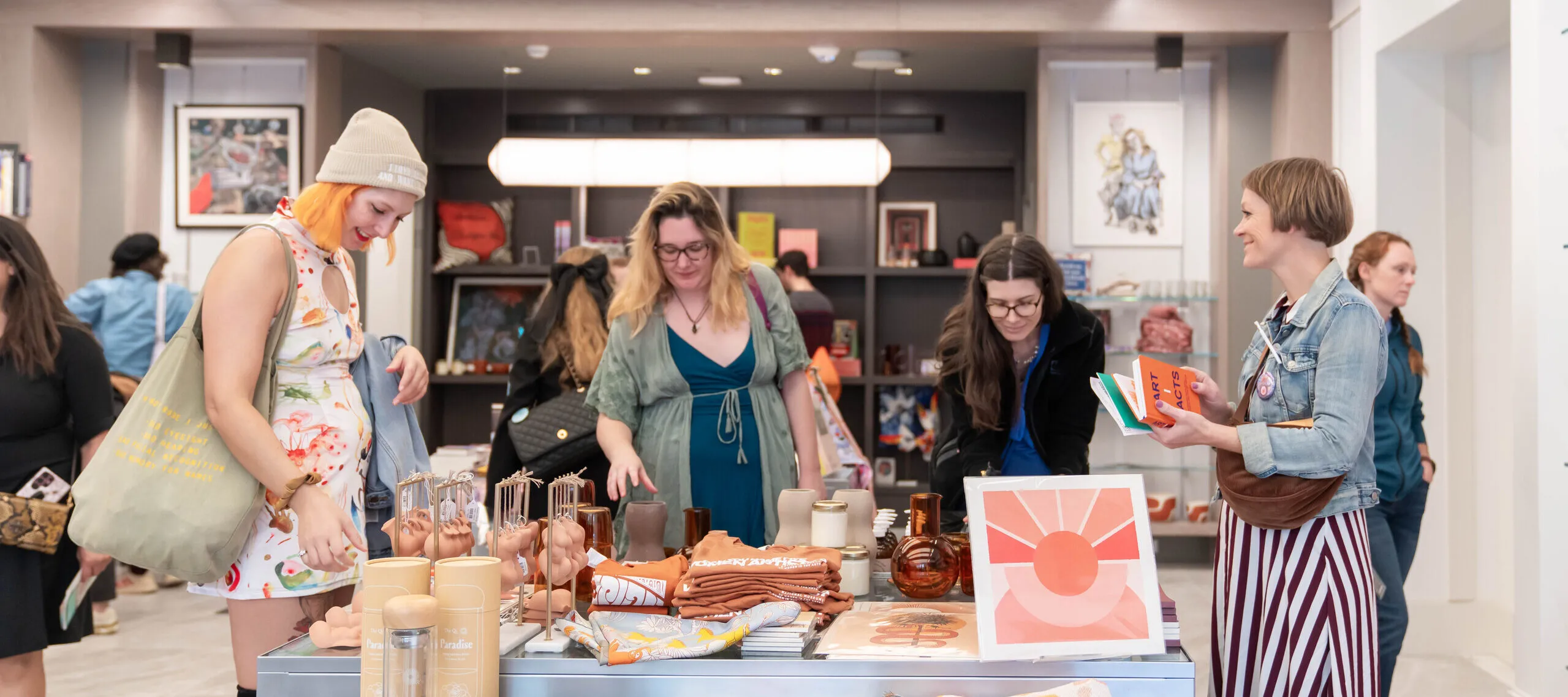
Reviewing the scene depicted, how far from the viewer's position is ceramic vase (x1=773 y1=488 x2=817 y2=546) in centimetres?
190

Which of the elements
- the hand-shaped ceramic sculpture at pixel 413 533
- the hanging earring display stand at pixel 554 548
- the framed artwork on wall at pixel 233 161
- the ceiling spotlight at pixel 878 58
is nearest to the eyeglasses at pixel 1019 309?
the hanging earring display stand at pixel 554 548

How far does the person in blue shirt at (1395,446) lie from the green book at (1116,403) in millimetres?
1755

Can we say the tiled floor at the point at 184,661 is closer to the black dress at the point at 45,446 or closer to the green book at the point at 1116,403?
the black dress at the point at 45,446

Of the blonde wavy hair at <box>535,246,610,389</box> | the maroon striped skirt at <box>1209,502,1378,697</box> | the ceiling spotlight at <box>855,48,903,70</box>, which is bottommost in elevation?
the maroon striped skirt at <box>1209,502,1378,697</box>

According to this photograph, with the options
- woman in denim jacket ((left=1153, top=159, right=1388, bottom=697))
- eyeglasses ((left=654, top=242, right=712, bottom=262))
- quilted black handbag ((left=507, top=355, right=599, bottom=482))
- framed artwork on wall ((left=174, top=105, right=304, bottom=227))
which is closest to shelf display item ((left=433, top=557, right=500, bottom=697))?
woman in denim jacket ((left=1153, top=159, right=1388, bottom=697))

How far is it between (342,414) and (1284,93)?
4.82 metres

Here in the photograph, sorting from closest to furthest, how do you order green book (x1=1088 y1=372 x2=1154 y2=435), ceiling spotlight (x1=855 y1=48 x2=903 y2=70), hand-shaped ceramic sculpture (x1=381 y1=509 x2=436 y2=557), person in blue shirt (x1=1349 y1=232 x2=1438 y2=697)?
hand-shaped ceramic sculpture (x1=381 y1=509 x2=436 y2=557), green book (x1=1088 y1=372 x2=1154 y2=435), person in blue shirt (x1=1349 y1=232 x2=1438 y2=697), ceiling spotlight (x1=855 y1=48 x2=903 y2=70)

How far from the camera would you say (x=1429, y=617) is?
4.53 meters

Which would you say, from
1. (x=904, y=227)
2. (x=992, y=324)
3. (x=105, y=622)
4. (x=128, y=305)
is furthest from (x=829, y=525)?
(x=904, y=227)

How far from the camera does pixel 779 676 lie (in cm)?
142

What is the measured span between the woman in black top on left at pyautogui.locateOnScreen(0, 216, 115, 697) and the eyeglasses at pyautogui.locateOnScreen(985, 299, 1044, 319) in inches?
77.6

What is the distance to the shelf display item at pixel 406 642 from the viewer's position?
1.30 meters

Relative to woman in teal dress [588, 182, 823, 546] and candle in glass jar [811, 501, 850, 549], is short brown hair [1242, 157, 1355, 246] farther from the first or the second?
woman in teal dress [588, 182, 823, 546]

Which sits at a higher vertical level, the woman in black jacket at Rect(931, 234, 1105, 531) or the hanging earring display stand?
the woman in black jacket at Rect(931, 234, 1105, 531)
